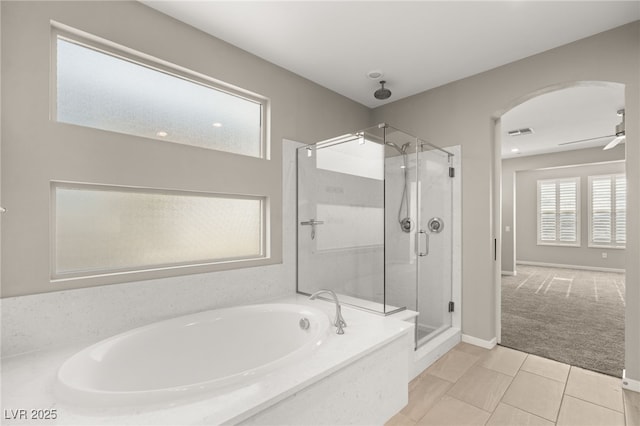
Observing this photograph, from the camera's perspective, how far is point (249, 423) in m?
1.08

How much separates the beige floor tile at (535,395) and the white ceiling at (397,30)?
104 inches

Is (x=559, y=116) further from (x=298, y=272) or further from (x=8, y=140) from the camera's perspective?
(x=8, y=140)

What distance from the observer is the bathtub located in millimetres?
1133

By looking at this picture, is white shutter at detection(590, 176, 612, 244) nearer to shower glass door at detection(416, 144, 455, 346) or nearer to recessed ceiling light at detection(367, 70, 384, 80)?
shower glass door at detection(416, 144, 455, 346)

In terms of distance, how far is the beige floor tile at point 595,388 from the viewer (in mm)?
1986

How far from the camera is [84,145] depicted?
5.56 feet

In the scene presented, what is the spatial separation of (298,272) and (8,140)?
212cm

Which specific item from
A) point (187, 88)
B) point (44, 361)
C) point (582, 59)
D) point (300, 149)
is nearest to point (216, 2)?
point (187, 88)

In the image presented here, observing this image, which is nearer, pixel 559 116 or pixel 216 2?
pixel 216 2

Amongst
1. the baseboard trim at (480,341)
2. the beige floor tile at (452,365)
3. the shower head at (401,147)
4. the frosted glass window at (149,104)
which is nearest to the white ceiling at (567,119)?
the shower head at (401,147)

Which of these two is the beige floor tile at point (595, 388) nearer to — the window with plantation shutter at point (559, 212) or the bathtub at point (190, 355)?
the bathtub at point (190, 355)

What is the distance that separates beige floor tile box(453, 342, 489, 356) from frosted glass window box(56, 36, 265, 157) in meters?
2.58

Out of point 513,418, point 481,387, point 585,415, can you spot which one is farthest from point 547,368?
point 513,418

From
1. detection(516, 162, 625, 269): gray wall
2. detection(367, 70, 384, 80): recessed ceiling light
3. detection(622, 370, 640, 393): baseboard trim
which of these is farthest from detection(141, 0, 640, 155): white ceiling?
detection(516, 162, 625, 269): gray wall
